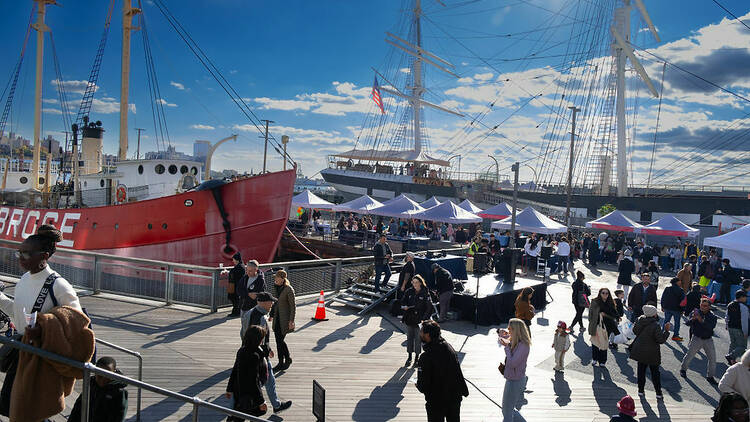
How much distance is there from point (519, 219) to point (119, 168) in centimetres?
1693

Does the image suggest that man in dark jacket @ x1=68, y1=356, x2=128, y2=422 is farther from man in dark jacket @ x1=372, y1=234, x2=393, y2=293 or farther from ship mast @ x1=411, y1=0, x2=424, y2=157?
ship mast @ x1=411, y1=0, x2=424, y2=157

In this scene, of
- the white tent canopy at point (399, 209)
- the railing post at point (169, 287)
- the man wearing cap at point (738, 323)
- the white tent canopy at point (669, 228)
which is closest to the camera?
the man wearing cap at point (738, 323)

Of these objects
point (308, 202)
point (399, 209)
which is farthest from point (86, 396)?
point (308, 202)

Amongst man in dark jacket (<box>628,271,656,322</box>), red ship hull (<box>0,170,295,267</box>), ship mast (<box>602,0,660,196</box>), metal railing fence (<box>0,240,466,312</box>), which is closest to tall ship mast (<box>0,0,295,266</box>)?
red ship hull (<box>0,170,295,267</box>)

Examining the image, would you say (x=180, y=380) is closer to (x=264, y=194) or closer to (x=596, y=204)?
(x=264, y=194)

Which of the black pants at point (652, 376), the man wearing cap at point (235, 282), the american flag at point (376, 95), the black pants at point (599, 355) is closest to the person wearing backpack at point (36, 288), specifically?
the man wearing cap at point (235, 282)

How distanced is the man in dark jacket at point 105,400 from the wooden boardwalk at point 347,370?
2.09 meters

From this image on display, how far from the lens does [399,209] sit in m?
23.9

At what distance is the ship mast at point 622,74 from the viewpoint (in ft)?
121

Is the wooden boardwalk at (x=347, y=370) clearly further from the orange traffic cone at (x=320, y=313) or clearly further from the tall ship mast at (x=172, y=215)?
the tall ship mast at (x=172, y=215)

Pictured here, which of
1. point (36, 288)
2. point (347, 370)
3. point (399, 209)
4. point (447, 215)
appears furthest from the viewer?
point (399, 209)

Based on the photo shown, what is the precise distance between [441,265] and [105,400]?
9582 millimetres

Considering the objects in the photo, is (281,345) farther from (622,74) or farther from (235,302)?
(622,74)

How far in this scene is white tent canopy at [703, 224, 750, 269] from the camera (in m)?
13.3
